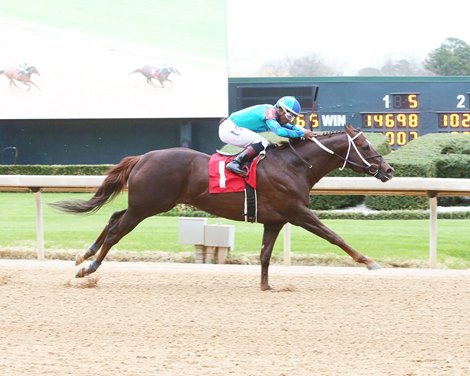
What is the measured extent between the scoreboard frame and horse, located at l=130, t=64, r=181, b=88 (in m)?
3.42

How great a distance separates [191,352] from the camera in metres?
5.94

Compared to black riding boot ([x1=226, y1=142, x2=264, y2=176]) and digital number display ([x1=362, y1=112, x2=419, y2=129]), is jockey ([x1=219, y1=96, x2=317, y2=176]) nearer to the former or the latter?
black riding boot ([x1=226, y1=142, x2=264, y2=176])

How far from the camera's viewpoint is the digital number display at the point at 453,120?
19.5 meters

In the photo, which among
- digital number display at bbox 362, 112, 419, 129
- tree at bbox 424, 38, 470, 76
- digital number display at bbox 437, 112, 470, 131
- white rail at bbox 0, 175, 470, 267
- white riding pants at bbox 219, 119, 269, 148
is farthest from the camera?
tree at bbox 424, 38, 470, 76

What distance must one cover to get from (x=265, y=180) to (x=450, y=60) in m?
41.7

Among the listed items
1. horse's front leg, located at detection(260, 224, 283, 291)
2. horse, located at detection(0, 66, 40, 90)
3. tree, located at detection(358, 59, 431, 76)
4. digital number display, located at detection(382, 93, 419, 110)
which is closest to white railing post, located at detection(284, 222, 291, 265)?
horse's front leg, located at detection(260, 224, 283, 291)

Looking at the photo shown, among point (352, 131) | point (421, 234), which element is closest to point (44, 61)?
point (421, 234)

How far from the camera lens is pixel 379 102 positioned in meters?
20.8

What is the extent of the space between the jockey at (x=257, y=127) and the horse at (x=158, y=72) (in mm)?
18152

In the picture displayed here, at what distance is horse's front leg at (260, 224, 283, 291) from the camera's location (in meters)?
8.38

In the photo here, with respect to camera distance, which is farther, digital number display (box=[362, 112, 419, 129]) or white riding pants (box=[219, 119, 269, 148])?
digital number display (box=[362, 112, 419, 129])

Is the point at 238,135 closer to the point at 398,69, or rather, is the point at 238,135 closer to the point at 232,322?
the point at 232,322

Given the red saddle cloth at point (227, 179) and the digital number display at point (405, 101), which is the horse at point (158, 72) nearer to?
the digital number display at point (405, 101)

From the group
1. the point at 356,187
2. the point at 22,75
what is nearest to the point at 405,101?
the point at 356,187
